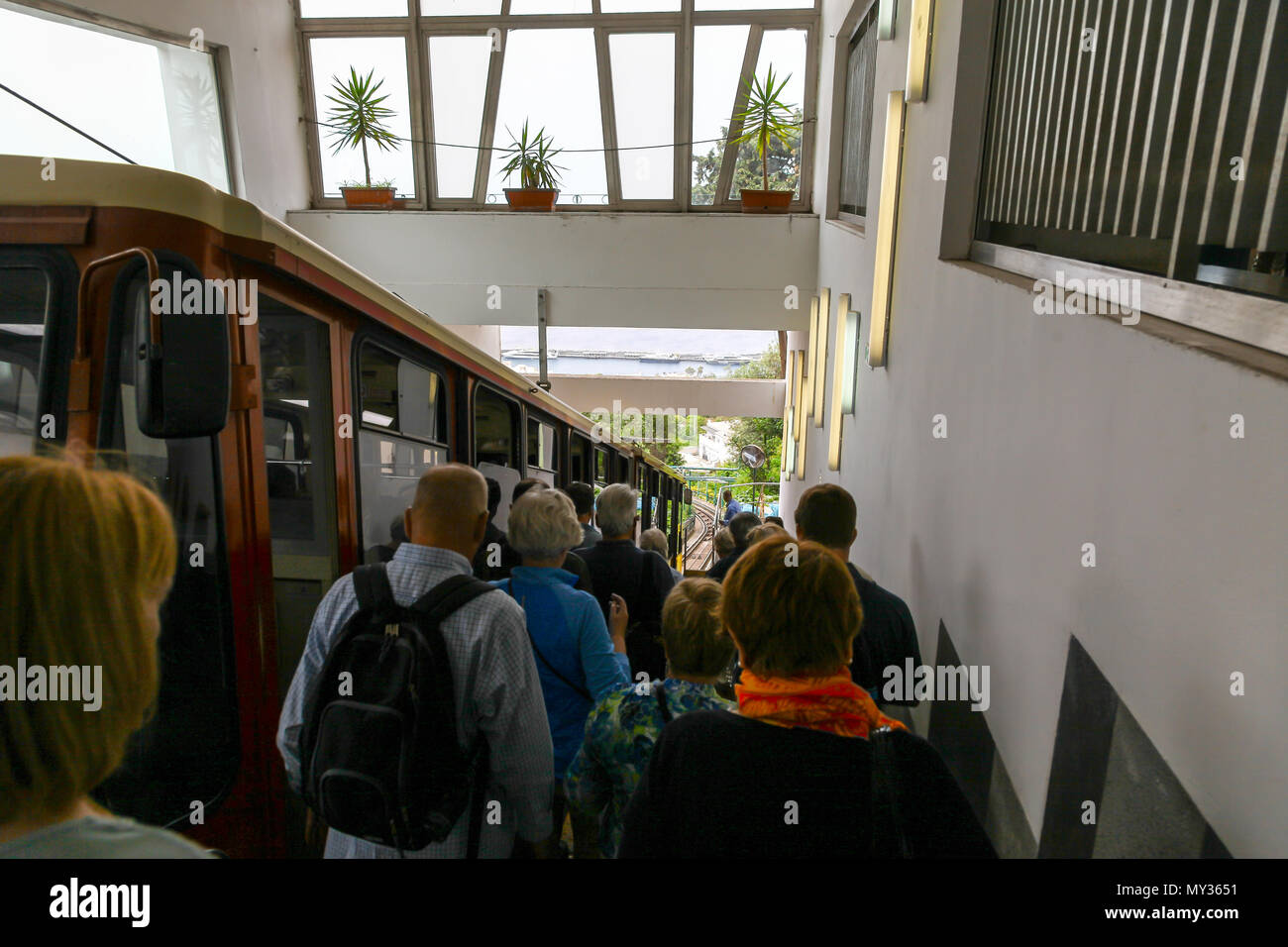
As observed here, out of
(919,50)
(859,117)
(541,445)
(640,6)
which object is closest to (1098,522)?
(919,50)

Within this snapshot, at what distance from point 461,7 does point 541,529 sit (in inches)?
382

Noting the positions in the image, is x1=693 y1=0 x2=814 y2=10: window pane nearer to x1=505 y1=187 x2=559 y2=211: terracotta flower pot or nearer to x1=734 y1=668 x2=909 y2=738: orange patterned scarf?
x1=505 y1=187 x2=559 y2=211: terracotta flower pot

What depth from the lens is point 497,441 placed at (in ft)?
13.8

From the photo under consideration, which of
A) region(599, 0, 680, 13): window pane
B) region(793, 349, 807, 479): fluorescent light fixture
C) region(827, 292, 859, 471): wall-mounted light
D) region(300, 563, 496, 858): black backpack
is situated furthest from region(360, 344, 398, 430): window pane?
region(599, 0, 680, 13): window pane

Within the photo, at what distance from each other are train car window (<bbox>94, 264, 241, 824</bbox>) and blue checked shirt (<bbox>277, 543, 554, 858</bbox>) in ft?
0.82

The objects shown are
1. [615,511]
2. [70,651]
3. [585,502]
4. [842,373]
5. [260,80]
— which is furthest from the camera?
[260,80]

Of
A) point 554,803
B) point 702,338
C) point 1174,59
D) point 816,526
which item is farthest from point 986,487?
point 702,338

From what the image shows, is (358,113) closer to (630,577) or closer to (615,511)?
(615,511)

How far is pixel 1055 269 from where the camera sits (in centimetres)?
214

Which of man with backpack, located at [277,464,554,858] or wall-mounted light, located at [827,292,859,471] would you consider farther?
wall-mounted light, located at [827,292,859,471]

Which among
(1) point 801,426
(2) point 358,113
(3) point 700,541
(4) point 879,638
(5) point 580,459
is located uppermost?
(2) point 358,113

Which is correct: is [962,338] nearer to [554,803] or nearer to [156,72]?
[554,803]

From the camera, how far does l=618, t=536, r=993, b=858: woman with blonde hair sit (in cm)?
117

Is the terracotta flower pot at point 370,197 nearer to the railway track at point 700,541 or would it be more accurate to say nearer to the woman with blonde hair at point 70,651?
the railway track at point 700,541
